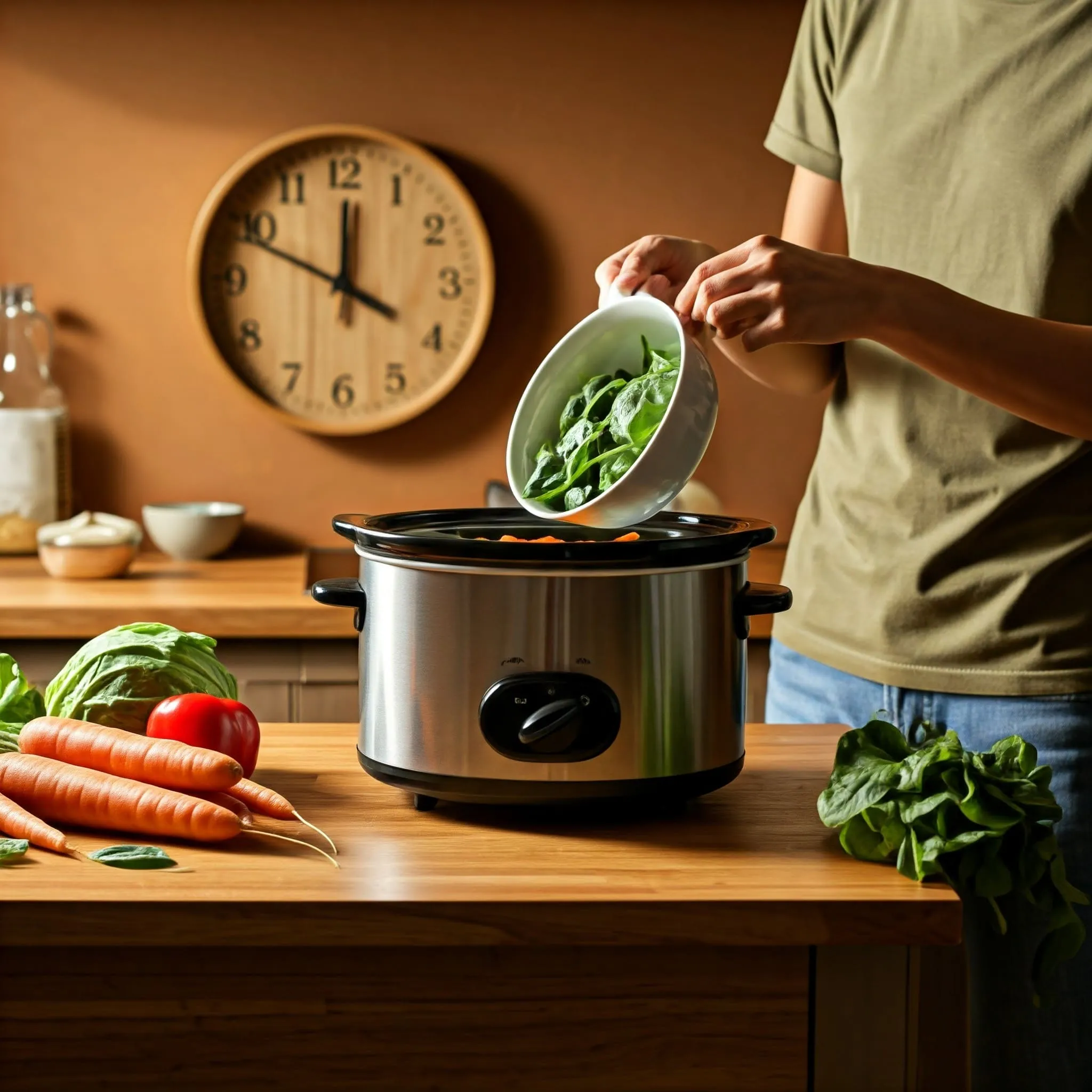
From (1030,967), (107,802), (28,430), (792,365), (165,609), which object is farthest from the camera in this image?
(28,430)

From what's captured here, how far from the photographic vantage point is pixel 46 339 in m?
2.49

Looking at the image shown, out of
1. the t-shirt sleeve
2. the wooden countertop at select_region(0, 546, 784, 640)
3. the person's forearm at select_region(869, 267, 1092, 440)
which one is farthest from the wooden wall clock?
the person's forearm at select_region(869, 267, 1092, 440)

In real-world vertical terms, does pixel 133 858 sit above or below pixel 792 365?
below

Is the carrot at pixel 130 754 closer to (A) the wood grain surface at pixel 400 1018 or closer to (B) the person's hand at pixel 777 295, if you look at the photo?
(A) the wood grain surface at pixel 400 1018

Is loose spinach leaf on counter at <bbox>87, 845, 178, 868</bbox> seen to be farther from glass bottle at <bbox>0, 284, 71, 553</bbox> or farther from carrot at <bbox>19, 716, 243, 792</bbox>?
glass bottle at <bbox>0, 284, 71, 553</bbox>

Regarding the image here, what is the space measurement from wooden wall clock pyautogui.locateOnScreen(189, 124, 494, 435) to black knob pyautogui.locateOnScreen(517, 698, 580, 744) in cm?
173

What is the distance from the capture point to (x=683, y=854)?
2.79ft

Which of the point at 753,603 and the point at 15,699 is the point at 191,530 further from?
the point at 753,603

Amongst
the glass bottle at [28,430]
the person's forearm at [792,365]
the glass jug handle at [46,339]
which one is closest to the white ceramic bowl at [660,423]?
the person's forearm at [792,365]

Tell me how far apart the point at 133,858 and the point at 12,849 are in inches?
3.2

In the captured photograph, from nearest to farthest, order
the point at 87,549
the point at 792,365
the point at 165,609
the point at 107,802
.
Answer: the point at 107,802 → the point at 792,365 → the point at 165,609 → the point at 87,549

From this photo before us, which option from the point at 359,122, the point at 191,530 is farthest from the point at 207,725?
the point at 359,122

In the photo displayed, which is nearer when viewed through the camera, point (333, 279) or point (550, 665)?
point (550, 665)

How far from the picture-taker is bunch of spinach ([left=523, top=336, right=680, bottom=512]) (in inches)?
38.4
